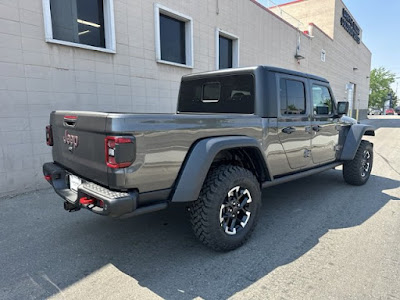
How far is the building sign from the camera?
2321 cm

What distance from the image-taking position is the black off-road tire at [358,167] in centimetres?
513

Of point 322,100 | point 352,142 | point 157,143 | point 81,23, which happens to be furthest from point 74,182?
point 352,142

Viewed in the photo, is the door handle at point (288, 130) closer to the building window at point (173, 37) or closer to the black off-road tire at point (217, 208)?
the black off-road tire at point (217, 208)

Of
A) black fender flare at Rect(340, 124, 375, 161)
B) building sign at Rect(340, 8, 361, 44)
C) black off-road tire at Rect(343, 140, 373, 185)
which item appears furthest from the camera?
building sign at Rect(340, 8, 361, 44)

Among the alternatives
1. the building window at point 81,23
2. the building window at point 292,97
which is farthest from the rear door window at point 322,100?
the building window at point 81,23

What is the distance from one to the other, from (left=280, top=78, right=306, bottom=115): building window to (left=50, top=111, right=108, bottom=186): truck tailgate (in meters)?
2.33

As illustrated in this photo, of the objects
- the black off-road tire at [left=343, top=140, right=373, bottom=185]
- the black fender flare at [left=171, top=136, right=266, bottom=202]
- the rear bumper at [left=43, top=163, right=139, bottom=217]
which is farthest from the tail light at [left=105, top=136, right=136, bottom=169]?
the black off-road tire at [left=343, top=140, right=373, bottom=185]

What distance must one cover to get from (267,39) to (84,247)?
39.3 ft

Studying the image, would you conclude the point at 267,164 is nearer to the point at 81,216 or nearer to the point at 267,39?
the point at 81,216

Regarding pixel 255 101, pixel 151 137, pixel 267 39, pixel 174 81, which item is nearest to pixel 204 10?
pixel 174 81

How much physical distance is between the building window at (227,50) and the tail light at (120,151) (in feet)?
25.2

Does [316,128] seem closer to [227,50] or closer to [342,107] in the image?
[342,107]

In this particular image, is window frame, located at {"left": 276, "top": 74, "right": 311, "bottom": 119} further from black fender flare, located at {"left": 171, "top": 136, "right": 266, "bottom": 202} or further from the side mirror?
black fender flare, located at {"left": 171, "top": 136, "right": 266, "bottom": 202}

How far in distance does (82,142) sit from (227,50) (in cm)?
879
